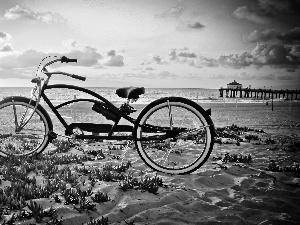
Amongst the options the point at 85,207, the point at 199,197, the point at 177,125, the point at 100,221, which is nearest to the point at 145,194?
the point at 199,197

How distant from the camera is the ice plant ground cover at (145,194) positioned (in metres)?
3.21

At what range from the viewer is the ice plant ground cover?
321 centimetres

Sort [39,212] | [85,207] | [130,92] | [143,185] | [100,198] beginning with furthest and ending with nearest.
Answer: [130,92] → [143,185] → [100,198] → [85,207] → [39,212]

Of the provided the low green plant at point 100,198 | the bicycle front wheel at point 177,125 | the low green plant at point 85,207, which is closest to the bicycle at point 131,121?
the bicycle front wheel at point 177,125

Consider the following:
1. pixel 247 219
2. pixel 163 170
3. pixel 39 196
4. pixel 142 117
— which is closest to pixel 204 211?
pixel 247 219

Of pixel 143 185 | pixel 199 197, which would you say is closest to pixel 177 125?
pixel 143 185

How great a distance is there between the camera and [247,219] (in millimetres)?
3232

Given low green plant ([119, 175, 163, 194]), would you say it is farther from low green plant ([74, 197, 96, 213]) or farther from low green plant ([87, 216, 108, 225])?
low green plant ([87, 216, 108, 225])

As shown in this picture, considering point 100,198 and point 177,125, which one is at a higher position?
point 177,125

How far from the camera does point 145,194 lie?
154 inches

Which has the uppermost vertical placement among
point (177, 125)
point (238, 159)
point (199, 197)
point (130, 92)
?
point (130, 92)

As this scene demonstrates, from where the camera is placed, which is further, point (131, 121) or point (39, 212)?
point (131, 121)

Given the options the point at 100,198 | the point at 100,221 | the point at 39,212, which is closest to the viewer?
the point at 100,221

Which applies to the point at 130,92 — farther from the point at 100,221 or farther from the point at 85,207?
the point at 100,221
